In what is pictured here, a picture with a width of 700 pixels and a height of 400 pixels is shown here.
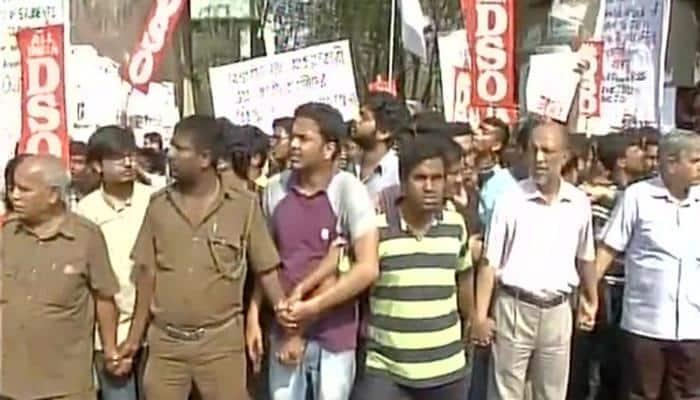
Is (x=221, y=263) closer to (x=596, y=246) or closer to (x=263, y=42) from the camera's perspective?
(x=596, y=246)

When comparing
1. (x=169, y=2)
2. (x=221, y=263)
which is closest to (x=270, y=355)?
(x=221, y=263)

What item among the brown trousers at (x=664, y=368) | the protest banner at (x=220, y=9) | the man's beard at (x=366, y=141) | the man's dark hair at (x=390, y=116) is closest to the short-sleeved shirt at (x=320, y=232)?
the man's beard at (x=366, y=141)

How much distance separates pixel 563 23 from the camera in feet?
37.0

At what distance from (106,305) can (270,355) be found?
73 cm

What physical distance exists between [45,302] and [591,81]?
16.2 feet

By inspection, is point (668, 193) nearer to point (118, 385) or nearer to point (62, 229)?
point (118, 385)

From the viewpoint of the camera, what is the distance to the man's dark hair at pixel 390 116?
281 inches

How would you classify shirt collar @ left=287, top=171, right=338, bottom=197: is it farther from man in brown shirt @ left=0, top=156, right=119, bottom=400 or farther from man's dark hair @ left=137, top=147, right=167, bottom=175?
man's dark hair @ left=137, top=147, right=167, bottom=175

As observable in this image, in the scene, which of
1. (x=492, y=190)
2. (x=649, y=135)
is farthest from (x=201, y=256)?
(x=649, y=135)

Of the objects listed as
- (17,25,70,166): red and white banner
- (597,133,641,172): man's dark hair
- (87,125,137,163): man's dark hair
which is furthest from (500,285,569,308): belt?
(17,25,70,166): red and white banner

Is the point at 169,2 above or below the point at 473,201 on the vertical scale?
above

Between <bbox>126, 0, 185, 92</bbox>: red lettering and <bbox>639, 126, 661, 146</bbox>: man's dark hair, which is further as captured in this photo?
<bbox>126, 0, 185, 92</bbox>: red lettering

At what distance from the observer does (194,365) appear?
5559 millimetres

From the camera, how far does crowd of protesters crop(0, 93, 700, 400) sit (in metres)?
5.47
